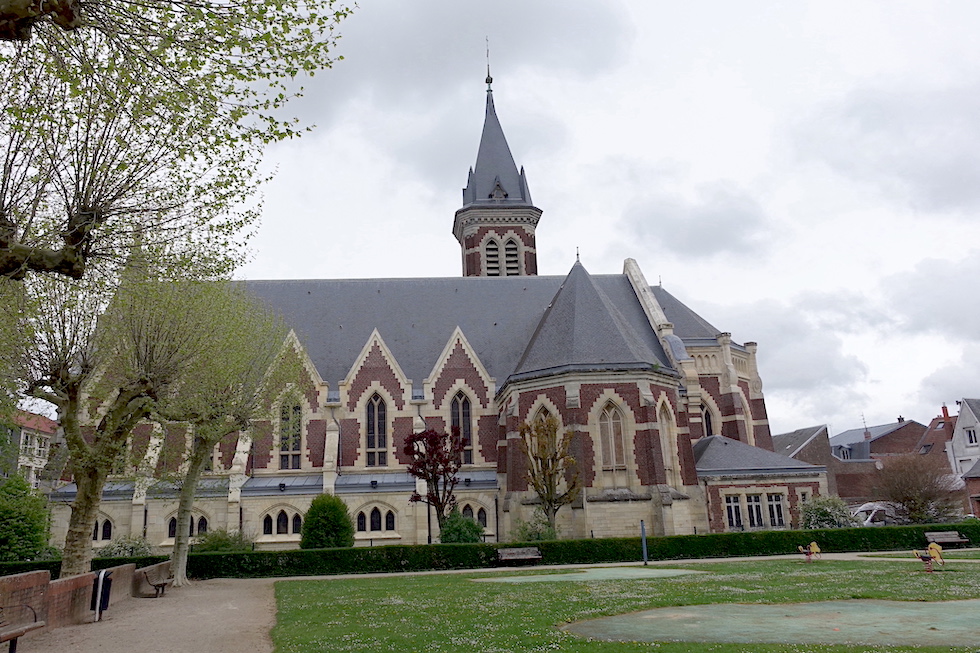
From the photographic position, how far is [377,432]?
40.5m

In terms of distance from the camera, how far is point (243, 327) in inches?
1027

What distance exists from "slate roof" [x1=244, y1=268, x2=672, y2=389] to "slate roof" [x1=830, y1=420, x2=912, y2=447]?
46221mm

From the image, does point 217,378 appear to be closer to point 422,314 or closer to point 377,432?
point 377,432

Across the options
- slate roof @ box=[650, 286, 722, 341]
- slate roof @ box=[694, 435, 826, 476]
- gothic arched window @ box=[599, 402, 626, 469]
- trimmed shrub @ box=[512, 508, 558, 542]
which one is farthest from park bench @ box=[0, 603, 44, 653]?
slate roof @ box=[650, 286, 722, 341]

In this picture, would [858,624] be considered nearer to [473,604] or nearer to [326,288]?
[473,604]

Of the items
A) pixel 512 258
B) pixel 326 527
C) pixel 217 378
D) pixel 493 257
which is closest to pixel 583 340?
pixel 326 527

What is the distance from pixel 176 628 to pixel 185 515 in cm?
1132

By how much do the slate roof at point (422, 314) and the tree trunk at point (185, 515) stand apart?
50.5 ft

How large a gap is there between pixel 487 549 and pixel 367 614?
1451cm

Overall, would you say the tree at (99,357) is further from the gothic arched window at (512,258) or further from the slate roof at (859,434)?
the slate roof at (859,434)

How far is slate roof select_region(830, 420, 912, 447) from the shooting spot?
76.8 metres

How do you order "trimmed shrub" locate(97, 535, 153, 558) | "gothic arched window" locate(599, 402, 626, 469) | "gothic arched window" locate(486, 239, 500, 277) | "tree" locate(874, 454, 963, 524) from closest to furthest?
1. "trimmed shrub" locate(97, 535, 153, 558)
2. "gothic arched window" locate(599, 402, 626, 469)
3. "tree" locate(874, 454, 963, 524)
4. "gothic arched window" locate(486, 239, 500, 277)

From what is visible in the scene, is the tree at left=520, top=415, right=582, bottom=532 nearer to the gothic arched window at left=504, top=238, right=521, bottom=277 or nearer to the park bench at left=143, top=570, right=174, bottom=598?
the park bench at left=143, top=570, right=174, bottom=598

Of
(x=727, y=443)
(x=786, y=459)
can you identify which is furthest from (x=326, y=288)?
(x=786, y=459)
